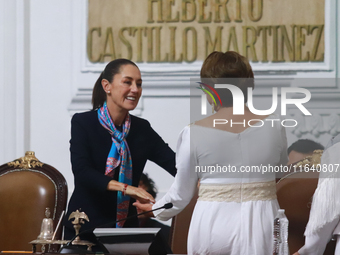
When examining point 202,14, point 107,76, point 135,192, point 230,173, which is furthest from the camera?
point 202,14

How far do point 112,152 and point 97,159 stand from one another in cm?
9

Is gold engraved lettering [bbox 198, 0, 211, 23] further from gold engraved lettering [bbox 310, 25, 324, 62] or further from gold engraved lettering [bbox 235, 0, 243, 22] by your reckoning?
gold engraved lettering [bbox 310, 25, 324, 62]

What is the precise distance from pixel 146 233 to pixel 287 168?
33.5 inches

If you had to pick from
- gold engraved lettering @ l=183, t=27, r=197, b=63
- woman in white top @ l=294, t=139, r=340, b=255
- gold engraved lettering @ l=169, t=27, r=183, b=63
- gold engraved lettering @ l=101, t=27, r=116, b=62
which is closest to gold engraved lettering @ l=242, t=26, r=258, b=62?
gold engraved lettering @ l=183, t=27, r=197, b=63

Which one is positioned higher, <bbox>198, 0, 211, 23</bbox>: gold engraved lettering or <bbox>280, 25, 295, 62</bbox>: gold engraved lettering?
<bbox>198, 0, 211, 23</bbox>: gold engraved lettering

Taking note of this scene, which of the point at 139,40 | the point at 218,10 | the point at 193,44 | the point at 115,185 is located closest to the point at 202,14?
the point at 218,10

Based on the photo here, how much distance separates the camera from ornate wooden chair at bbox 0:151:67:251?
99.9 inches

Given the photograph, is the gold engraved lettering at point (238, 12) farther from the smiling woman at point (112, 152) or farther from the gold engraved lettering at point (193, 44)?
the smiling woman at point (112, 152)

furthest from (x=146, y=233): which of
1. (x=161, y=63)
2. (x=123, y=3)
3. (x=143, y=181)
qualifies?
(x=123, y=3)

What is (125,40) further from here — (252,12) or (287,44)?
(287,44)

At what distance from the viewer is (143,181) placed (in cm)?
356

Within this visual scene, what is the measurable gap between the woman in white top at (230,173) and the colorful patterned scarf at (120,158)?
65cm

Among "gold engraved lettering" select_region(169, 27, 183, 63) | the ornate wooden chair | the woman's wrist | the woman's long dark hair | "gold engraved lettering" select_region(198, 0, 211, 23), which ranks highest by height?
"gold engraved lettering" select_region(198, 0, 211, 23)

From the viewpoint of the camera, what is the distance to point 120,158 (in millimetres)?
2531
